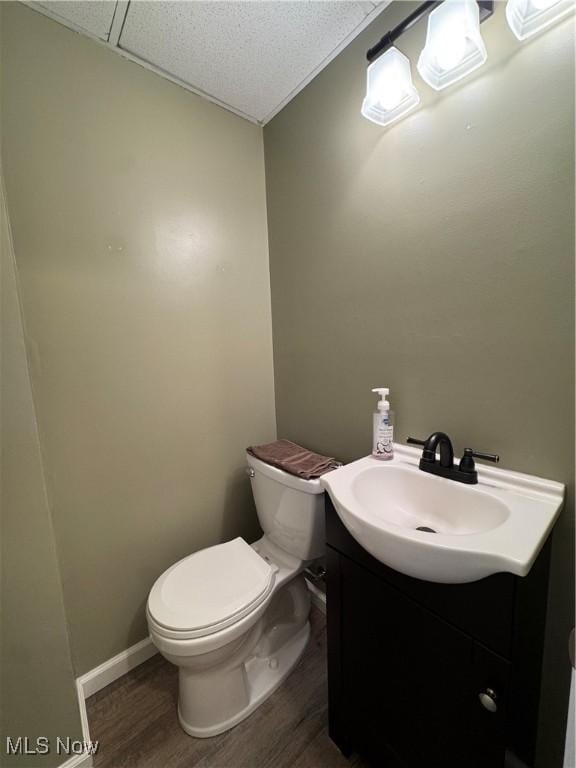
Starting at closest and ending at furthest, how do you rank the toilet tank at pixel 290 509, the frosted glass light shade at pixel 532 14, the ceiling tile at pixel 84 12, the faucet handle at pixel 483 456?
the frosted glass light shade at pixel 532 14 < the faucet handle at pixel 483 456 < the ceiling tile at pixel 84 12 < the toilet tank at pixel 290 509

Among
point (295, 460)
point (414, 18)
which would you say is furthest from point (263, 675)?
point (414, 18)

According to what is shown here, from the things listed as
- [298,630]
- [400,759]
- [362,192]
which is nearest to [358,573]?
[400,759]

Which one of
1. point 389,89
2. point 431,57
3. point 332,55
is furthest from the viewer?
point 332,55

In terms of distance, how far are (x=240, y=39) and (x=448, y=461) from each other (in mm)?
1560

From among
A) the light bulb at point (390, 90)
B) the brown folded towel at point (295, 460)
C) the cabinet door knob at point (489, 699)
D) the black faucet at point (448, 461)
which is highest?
the light bulb at point (390, 90)

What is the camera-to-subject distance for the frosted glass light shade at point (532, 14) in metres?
0.69

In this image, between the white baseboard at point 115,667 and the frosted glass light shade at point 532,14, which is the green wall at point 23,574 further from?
the frosted glass light shade at point 532,14

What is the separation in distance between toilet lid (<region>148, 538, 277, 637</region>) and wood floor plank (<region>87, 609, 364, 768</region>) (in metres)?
0.46

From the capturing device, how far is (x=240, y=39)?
1.07 metres

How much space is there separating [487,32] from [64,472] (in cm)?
183

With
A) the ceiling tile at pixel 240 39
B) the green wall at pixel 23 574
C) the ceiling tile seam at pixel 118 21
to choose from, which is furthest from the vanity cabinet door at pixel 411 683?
the ceiling tile seam at pixel 118 21

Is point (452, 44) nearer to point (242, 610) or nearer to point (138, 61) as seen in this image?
point (138, 61)

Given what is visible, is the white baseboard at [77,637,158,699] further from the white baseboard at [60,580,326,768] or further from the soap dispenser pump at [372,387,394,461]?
the soap dispenser pump at [372,387,394,461]

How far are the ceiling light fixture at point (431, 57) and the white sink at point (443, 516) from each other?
1098 millimetres
